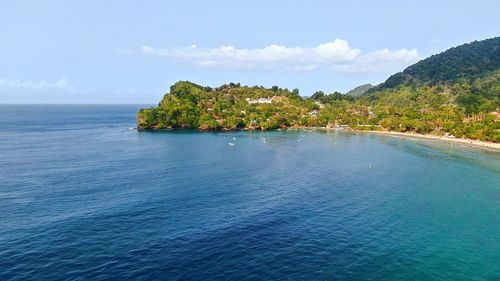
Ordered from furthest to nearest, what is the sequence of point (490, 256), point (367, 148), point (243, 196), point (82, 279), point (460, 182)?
point (367, 148) → point (460, 182) → point (243, 196) → point (490, 256) → point (82, 279)

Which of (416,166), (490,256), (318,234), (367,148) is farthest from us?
(367,148)

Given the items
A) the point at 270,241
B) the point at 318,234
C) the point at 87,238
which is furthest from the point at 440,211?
the point at 87,238

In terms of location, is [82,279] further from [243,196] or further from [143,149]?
[143,149]

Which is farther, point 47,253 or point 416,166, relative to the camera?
point 416,166

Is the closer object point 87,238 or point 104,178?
point 87,238

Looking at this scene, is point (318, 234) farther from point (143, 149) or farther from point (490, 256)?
point (143, 149)

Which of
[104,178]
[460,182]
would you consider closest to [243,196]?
[104,178]
